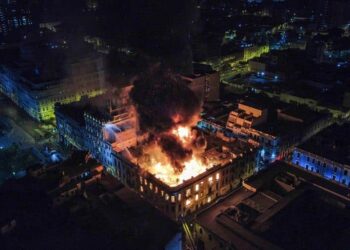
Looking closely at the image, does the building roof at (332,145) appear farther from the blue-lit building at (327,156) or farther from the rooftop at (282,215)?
the rooftop at (282,215)

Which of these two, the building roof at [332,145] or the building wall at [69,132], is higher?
the building roof at [332,145]

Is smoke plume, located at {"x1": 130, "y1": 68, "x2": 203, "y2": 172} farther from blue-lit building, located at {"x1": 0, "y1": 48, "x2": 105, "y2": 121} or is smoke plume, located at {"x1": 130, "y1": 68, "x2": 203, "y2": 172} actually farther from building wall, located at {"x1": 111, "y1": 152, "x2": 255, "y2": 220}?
blue-lit building, located at {"x1": 0, "y1": 48, "x2": 105, "y2": 121}

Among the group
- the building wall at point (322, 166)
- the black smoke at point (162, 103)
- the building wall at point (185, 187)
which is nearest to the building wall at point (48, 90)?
the black smoke at point (162, 103)

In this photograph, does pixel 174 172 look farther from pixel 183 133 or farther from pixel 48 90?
pixel 48 90

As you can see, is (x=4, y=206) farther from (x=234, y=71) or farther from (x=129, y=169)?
(x=234, y=71)

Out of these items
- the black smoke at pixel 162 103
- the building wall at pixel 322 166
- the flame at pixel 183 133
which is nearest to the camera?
the building wall at pixel 322 166

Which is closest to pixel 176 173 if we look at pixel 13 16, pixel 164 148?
pixel 164 148
